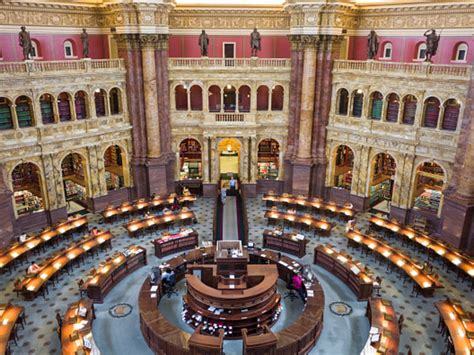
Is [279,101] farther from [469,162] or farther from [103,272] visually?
[103,272]

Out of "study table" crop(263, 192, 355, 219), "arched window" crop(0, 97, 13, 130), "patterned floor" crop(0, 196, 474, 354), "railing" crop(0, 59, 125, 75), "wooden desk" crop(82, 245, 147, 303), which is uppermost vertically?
"railing" crop(0, 59, 125, 75)

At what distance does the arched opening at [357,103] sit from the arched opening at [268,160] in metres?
6.78

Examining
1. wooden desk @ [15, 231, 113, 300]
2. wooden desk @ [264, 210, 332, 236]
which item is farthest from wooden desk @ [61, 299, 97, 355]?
wooden desk @ [264, 210, 332, 236]

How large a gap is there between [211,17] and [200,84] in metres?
4.90

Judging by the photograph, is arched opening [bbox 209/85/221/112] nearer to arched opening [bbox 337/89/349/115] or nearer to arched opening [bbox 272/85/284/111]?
arched opening [bbox 272/85/284/111]

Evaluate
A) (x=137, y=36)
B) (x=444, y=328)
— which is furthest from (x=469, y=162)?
(x=137, y=36)

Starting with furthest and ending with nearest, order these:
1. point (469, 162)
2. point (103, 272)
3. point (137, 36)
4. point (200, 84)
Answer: point (200, 84), point (137, 36), point (469, 162), point (103, 272)

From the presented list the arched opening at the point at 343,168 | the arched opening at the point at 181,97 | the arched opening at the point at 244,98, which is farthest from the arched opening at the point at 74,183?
the arched opening at the point at 343,168

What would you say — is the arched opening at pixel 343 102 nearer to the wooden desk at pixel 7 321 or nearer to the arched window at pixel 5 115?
the arched window at pixel 5 115

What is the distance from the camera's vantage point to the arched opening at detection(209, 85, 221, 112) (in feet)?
104

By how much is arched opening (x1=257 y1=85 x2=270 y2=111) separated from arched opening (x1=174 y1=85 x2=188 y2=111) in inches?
218

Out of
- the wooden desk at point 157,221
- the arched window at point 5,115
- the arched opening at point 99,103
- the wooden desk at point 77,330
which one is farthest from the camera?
the arched opening at point 99,103

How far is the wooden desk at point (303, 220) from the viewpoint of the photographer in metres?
25.2

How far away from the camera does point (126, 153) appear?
97.0 feet
